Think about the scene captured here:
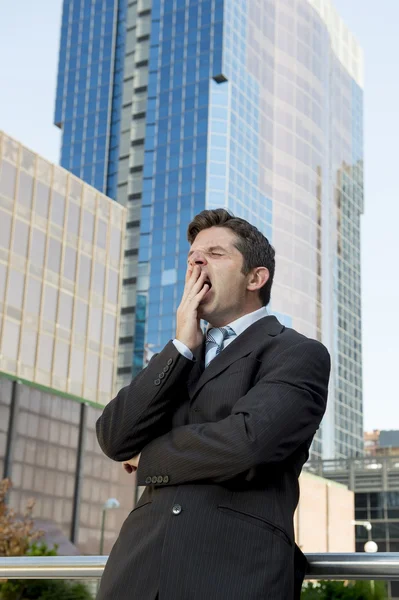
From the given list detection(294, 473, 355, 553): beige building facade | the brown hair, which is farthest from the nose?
detection(294, 473, 355, 553): beige building facade

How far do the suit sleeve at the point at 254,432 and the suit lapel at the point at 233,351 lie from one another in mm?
161

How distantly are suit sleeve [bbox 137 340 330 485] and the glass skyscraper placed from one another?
276 feet

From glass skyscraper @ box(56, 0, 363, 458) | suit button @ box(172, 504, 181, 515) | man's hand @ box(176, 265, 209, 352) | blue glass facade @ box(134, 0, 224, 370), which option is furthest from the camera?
glass skyscraper @ box(56, 0, 363, 458)

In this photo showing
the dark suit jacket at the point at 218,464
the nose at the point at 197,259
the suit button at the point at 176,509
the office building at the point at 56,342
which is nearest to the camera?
the dark suit jacket at the point at 218,464

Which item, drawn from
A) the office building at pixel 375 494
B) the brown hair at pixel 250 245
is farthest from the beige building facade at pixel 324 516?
the brown hair at pixel 250 245

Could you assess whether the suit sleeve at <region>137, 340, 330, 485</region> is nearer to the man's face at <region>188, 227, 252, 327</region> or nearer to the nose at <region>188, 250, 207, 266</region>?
the man's face at <region>188, 227, 252, 327</region>

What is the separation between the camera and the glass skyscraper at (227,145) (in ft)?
297

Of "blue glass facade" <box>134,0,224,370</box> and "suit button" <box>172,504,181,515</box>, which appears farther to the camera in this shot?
"blue glass facade" <box>134,0,224,370</box>

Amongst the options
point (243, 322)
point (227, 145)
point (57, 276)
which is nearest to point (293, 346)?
point (243, 322)

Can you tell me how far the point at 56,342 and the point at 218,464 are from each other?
4106cm

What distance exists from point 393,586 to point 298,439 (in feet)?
2.03

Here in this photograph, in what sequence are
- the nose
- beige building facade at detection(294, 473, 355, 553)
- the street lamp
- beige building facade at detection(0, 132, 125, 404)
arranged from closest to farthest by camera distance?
1. the nose
2. the street lamp
3. beige building facade at detection(0, 132, 125, 404)
4. beige building facade at detection(294, 473, 355, 553)

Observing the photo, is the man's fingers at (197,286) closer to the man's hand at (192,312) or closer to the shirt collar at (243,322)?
the man's hand at (192,312)

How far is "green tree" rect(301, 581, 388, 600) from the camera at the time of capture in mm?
2975
